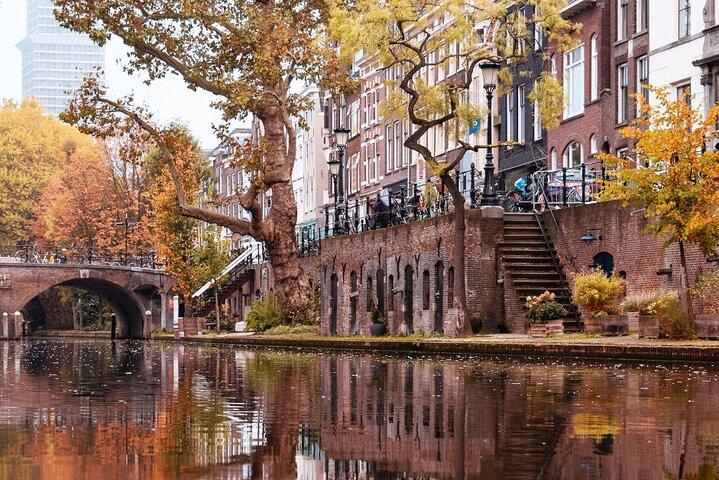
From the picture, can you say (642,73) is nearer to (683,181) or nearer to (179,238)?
(683,181)

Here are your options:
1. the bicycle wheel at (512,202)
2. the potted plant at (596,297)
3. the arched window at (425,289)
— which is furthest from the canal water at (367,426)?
the arched window at (425,289)

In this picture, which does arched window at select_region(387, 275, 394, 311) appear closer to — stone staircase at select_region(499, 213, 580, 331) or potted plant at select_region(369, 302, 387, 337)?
potted plant at select_region(369, 302, 387, 337)

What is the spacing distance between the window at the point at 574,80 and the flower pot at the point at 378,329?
979cm

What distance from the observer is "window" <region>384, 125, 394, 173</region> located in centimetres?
7225

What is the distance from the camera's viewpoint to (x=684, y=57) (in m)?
43.7

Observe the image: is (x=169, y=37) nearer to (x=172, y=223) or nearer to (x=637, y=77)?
(x=637, y=77)

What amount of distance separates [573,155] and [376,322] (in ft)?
28.8

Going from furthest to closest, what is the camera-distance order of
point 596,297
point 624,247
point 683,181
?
point 624,247 → point 596,297 → point 683,181

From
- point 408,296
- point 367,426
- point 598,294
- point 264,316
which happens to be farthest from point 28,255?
point 367,426

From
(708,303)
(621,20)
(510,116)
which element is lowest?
(708,303)

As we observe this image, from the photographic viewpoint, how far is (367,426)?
41.3 feet

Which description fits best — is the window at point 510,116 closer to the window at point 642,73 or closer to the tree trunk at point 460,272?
the window at point 642,73

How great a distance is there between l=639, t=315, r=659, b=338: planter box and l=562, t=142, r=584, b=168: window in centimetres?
2221

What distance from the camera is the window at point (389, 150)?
7225 cm
